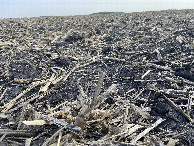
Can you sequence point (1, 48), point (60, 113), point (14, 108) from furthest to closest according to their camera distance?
point (1, 48) → point (14, 108) → point (60, 113)

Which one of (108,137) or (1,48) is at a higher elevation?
(1,48)

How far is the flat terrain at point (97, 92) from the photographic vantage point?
2.96 meters

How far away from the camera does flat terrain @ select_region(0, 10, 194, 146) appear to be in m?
2.96

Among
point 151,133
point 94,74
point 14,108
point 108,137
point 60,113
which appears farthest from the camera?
point 94,74

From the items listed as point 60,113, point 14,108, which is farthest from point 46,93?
point 60,113

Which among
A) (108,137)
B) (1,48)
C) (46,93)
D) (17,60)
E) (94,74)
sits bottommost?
(108,137)

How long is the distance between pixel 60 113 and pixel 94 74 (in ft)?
6.80

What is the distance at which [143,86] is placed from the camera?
14.4 feet

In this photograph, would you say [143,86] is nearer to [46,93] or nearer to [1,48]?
[46,93]

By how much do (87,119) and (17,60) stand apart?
4003mm

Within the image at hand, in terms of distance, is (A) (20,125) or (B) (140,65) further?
(B) (140,65)

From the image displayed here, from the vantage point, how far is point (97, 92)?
3.14m

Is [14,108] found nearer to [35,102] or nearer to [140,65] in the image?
[35,102]

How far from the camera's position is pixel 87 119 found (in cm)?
304
